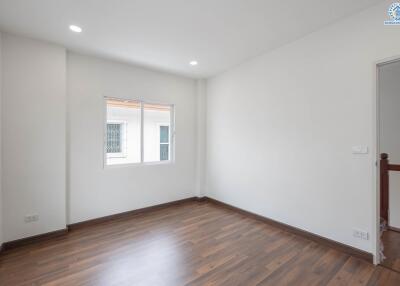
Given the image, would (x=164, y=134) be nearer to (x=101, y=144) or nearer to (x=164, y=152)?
(x=164, y=152)

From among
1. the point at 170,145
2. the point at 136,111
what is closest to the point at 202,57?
the point at 136,111

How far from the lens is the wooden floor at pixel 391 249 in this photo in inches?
90.6

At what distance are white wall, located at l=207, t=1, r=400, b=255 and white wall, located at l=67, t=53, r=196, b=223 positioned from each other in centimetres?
127

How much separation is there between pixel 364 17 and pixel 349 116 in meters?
1.16

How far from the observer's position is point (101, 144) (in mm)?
3582

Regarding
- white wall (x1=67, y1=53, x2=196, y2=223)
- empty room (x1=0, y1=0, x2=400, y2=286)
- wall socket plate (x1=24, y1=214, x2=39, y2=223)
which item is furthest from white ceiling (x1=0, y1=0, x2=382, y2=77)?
wall socket plate (x1=24, y1=214, x2=39, y2=223)

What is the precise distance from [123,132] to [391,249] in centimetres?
446

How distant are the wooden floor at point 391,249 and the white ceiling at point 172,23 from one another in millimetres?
2942

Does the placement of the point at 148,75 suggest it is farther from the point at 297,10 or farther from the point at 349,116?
the point at 349,116

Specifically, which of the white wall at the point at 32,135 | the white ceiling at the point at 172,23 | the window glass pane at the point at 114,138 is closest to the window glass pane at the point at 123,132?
the window glass pane at the point at 114,138

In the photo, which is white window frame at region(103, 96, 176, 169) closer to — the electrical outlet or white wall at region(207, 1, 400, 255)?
Result: white wall at region(207, 1, 400, 255)

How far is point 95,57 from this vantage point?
3.52 m

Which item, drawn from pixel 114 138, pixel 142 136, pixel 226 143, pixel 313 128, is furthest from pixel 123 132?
pixel 313 128

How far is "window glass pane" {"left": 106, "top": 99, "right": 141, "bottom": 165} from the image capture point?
3.77m
